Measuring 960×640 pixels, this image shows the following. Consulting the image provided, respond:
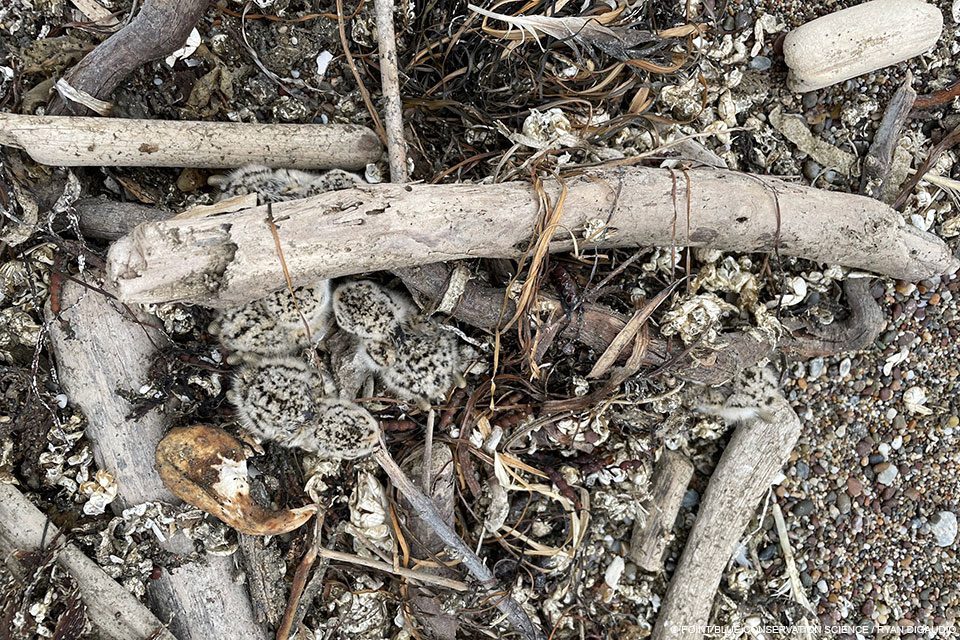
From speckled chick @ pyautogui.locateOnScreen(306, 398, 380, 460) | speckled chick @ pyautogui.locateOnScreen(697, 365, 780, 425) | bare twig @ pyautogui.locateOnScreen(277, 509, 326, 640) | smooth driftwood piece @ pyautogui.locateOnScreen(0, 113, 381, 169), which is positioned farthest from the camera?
speckled chick @ pyautogui.locateOnScreen(697, 365, 780, 425)

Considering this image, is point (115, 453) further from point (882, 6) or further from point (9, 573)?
point (882, 6)

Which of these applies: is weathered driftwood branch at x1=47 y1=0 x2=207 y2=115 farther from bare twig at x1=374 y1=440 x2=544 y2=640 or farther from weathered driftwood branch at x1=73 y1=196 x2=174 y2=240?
bare twig at x1=374 y1=440 x2=544 y2=640

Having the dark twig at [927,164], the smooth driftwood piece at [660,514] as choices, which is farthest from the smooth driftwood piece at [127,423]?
the dark twig at [927,164]

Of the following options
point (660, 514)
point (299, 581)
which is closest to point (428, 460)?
point (299, 581)

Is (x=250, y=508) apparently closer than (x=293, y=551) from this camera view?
Yes

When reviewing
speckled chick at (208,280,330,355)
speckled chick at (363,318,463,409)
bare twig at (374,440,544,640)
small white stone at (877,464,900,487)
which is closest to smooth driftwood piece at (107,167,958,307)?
speckled chick at (208,280,330,355)

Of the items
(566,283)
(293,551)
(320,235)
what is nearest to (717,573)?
(566,283)

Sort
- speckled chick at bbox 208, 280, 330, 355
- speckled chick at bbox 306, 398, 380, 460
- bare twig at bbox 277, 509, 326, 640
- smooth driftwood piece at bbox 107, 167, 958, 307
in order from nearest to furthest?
smooth driftwood piece at bbox 107, 167, 958, 307, speckled chick at bbox 208, 280, 330, 355, speckled chick at bbox 306, 398, 380, 460, bare twig at bbox 277, 509, 326, 640
